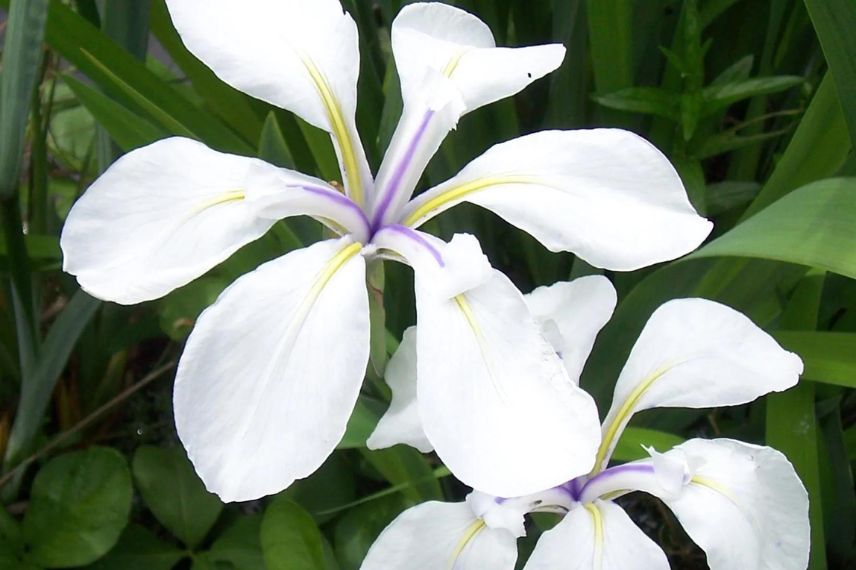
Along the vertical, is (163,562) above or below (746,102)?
below

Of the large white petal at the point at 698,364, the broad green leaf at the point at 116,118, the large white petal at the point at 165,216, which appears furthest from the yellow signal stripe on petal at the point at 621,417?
the broad green leaf at the point at 116,118

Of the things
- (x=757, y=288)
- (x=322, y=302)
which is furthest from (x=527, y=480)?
(x=757, y=288)

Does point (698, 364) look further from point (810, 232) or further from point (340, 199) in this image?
point (340, 199)

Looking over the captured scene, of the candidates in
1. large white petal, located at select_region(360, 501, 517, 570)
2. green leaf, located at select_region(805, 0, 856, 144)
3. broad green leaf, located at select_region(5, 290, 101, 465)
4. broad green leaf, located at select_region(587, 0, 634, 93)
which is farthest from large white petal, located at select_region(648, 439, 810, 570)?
broad green leaf, located at select_region(5, 290, 101, 465)

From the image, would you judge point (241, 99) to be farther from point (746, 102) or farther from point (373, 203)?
point (746, 102)

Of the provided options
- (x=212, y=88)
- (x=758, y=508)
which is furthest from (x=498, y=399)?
(x=212, y=88)

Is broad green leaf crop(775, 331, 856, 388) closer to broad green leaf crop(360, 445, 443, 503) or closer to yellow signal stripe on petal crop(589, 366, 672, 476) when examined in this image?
yellow signal stripe on petal crop(589, 366, 672, 476)
